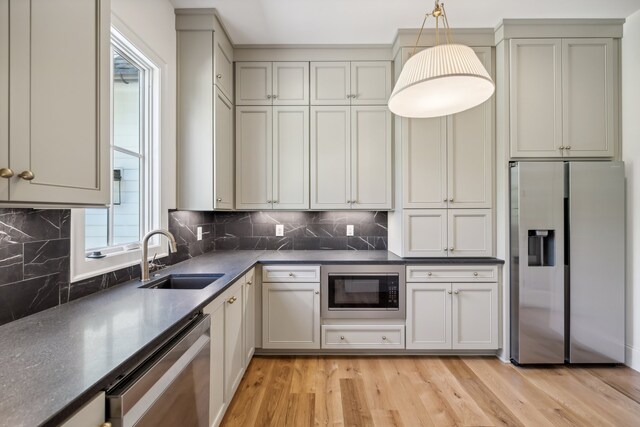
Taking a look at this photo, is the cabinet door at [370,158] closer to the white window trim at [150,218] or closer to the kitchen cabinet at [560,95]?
the kitchen cabinet at [560,95]

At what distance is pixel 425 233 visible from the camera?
262 centimetres

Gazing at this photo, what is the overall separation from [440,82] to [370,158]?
124cm

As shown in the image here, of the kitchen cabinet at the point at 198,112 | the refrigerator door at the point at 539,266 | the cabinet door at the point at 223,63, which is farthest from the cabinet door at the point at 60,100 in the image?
the refrigerator door at the point at 539,266

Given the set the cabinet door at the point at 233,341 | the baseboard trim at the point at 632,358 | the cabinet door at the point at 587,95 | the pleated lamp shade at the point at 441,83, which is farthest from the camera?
the cabinet door at the point at 587,95

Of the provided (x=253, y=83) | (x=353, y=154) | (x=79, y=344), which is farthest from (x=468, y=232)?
(x=79, y=344)

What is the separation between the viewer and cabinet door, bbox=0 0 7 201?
0.79 m

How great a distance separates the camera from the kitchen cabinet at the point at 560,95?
249 centimetres

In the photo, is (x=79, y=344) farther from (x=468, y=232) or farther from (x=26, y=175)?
(x=468, y=232)

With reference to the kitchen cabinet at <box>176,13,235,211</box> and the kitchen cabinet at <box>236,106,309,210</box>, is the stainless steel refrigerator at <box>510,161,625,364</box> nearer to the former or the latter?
the kitchen cabinet at <box>236,106,309,210</box>

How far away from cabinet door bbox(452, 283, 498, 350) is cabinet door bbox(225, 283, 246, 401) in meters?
1.76

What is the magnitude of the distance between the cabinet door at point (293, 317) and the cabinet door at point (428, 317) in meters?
0.81

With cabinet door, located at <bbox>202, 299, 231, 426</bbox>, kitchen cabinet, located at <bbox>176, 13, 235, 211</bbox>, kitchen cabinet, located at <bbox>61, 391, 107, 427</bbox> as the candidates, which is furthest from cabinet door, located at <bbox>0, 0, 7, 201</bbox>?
kitchen cabinet, located at <bbox>176, 13, 235, 211</bbox>

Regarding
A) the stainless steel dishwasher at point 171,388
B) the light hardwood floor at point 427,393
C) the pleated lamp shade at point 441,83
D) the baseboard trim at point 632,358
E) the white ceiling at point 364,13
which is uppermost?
the white ceiling at point 364,13

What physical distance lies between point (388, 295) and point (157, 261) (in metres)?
1.83
